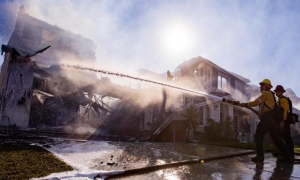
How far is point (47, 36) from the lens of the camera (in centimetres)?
2386

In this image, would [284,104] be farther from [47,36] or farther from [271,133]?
[47,36]

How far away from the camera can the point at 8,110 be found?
11711 millimetres

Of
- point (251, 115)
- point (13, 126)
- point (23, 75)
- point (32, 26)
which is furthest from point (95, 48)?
point (251, 115)

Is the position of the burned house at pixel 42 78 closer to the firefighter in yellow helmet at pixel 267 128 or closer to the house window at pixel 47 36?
the house window at pixel 47 36

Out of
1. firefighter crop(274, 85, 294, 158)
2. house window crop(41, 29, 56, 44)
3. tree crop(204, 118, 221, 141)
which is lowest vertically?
tree crop(204, 118, 221, 141)

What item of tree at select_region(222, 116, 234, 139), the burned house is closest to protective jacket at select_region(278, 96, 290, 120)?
the burned house

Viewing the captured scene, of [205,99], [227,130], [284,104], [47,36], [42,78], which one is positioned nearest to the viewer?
[284,104]

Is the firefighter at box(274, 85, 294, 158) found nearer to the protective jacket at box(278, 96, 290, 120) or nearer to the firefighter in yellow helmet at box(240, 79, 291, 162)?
the protective jacket at box(278, 96, 290, 120)

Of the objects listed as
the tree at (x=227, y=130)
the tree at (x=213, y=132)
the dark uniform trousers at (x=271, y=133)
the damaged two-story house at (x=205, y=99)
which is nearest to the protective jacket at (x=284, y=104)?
the dark uniform trousers at (x=271, y=133)

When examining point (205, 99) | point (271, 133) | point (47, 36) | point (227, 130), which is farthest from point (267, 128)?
point (47, 36)

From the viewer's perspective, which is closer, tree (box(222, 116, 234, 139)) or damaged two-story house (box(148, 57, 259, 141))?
damaged two-story house (box(148, 57, 259, 141))

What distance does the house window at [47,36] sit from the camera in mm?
23342

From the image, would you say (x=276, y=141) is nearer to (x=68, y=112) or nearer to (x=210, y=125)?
(x=210, y=125)

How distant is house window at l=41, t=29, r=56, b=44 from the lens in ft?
76.6
